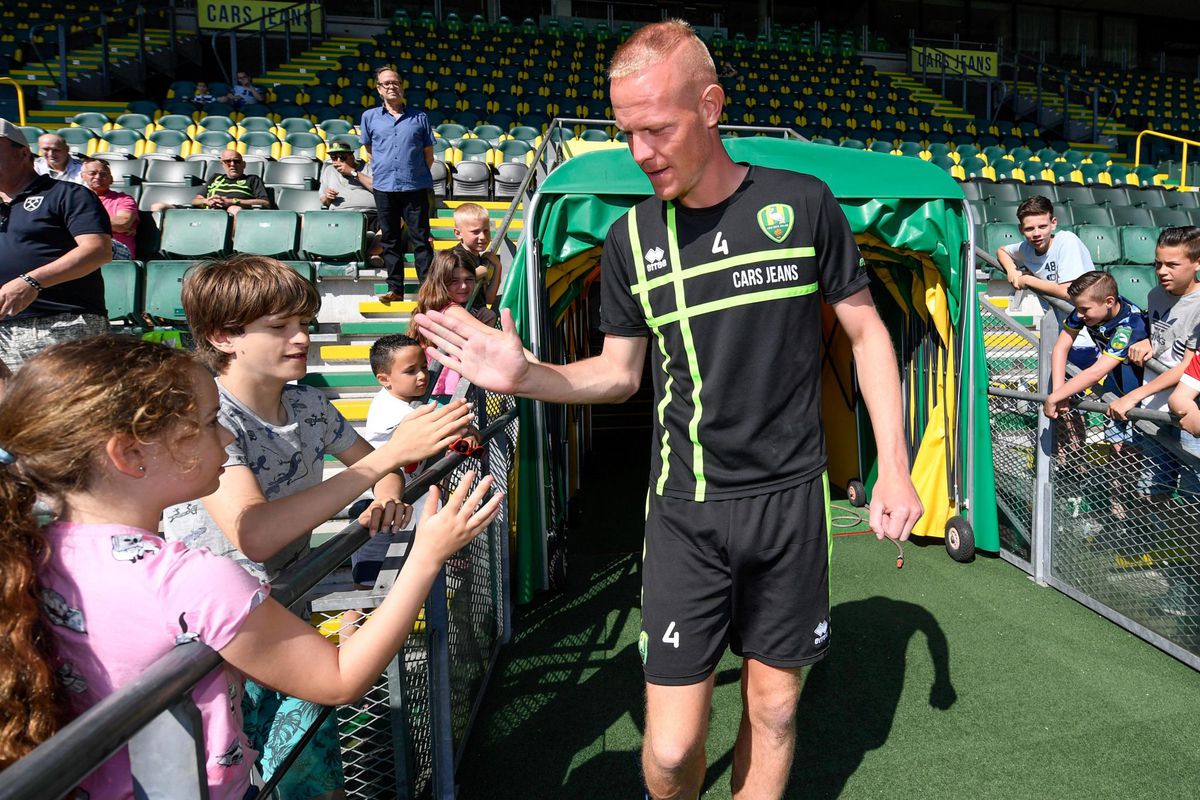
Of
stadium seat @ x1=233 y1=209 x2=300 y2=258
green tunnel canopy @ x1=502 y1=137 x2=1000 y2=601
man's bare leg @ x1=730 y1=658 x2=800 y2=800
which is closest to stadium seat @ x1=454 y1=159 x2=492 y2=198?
stadium seat @ x1=233 y1=209 x2=300 y2=258

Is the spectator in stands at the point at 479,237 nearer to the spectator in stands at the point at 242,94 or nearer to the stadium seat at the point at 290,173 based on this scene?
the stadium seat at the point at 290,173

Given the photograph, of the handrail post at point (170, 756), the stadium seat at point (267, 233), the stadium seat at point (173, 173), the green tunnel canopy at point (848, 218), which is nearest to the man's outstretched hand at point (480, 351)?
the handrail post at point (170, 756)

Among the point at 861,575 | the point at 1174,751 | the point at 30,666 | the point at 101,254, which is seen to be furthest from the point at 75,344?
the point at 861,575

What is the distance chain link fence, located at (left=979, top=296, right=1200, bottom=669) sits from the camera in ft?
9.87

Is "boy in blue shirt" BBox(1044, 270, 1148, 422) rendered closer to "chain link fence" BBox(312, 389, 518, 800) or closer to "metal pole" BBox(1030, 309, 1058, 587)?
"metal pole" BBox(1030, 309, 1058, 587)

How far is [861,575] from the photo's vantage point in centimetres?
388

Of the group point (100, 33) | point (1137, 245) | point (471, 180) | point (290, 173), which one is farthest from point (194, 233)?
point (100, 33)

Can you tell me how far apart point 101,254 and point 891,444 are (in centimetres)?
338

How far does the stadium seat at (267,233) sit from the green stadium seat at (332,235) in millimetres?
120

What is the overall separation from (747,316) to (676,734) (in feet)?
3.23

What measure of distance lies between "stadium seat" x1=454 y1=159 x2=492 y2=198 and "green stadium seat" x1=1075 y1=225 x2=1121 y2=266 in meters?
7.27

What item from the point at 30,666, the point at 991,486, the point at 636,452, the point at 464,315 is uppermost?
the point at 464,315

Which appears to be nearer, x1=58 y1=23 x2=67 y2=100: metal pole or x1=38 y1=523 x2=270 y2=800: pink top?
x1=38 y1=523 x2=270 y2=800: pink top

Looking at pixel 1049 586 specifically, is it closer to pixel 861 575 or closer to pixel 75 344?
pixel 861 575
